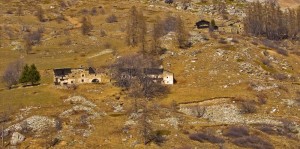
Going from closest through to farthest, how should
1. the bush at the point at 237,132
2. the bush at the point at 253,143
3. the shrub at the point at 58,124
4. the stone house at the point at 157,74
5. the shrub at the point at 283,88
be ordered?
1. the bush at the point at 253,143
2. the bush at the point at 237,132
3. the shrub at the point at 58,124
4. the shrub at the point at 283,88
5. the stone house at the point at 157,74

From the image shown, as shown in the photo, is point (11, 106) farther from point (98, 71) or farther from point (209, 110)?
point (209, 110)

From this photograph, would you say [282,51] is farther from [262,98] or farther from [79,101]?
[79,101]

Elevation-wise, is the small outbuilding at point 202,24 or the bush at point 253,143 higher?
the small outbuilding at point 202,24

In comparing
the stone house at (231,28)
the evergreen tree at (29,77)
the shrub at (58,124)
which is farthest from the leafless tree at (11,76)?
the stone house at (231,28)

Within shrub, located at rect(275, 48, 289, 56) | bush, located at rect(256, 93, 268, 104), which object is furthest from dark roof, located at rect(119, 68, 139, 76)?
shrub, located at rect(275, 48, 289, 56)

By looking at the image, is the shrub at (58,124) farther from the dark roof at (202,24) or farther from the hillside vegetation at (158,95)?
the dark roof at (202,24)

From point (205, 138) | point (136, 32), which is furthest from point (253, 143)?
point (136, 32)

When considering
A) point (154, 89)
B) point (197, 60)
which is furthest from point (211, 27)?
point (154, 89)
